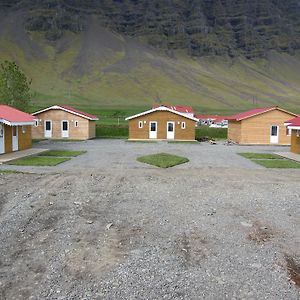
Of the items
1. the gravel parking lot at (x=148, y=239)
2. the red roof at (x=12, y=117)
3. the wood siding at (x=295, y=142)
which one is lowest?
the gravel parking lot at (x=148, y=239)

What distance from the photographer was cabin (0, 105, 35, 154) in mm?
25062

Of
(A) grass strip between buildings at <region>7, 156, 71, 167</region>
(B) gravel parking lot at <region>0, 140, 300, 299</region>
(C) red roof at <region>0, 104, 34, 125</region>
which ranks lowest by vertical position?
(B) gravel parking lot at <region>0, 140, 300, 299</region>

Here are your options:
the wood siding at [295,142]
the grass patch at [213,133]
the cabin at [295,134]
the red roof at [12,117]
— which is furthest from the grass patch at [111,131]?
the cabin at [295,134]

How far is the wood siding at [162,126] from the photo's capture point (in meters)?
46.0

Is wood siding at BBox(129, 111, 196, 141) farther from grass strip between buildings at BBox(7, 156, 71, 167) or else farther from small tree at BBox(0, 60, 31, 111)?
grass strip between buildings at BBox(7, 156, 71, 167)

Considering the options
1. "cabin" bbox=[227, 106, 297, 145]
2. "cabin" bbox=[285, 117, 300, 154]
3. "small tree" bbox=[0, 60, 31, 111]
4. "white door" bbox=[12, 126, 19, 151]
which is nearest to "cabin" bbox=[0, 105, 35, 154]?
"white door" bbox=[12, 126, 19, 151]

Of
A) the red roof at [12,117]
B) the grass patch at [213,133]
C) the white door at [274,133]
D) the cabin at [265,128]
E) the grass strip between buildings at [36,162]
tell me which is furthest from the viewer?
the grass patch at [213,133]

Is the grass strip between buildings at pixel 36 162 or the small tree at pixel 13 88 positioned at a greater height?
the small tree at pixel 13 88

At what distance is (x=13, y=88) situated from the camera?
39.5 m

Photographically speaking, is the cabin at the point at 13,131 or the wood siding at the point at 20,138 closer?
the cabin at the point at 13,131

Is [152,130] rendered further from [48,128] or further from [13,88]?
[13,88]

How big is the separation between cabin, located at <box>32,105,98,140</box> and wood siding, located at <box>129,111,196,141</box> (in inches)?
209

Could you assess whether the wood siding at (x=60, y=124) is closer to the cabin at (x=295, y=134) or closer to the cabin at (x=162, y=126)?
the cabin at (x=162, y=126)

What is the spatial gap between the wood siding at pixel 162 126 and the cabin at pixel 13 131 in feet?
58.0
